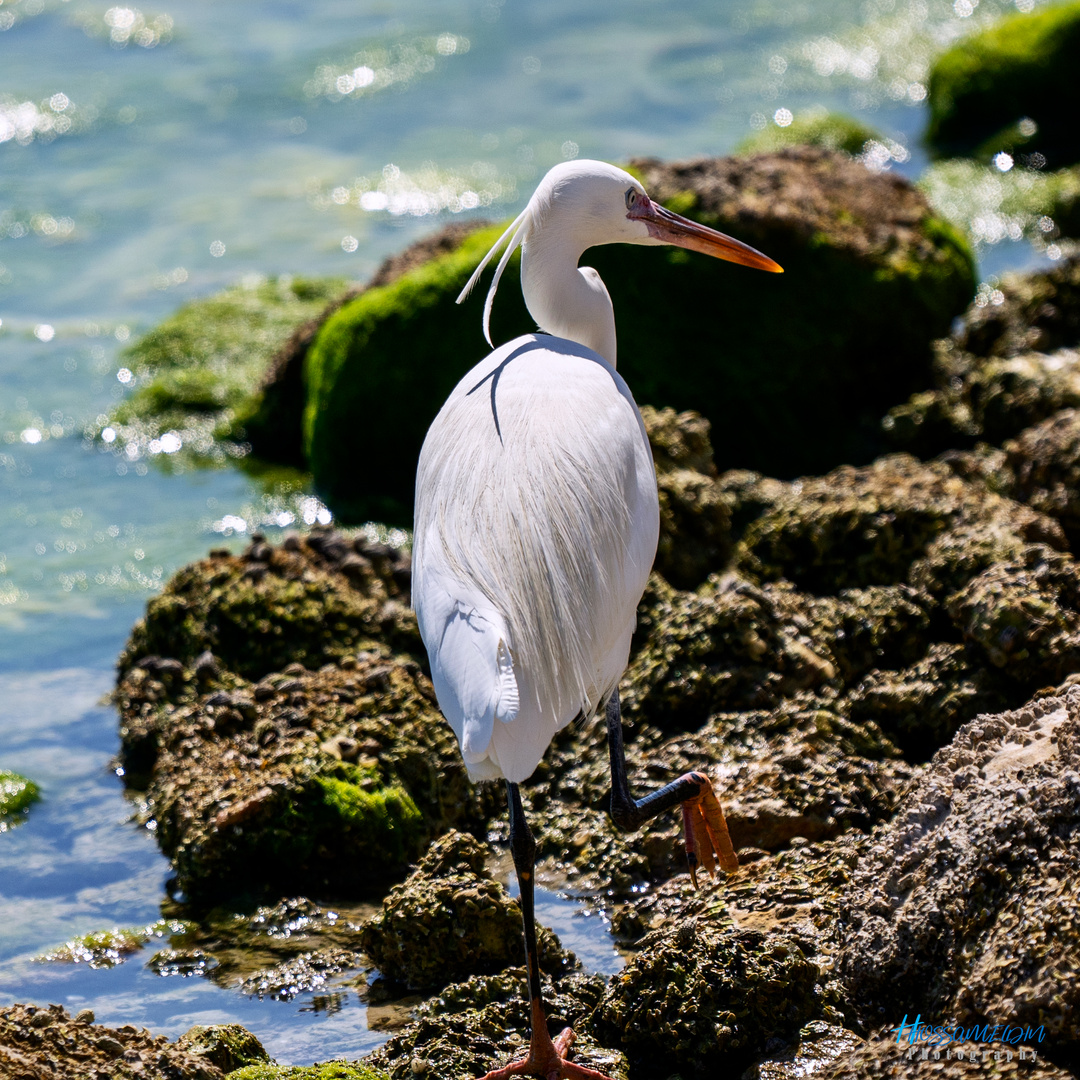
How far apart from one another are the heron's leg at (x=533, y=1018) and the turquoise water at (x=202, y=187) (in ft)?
2.04

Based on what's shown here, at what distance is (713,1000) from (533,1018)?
19.4 inches

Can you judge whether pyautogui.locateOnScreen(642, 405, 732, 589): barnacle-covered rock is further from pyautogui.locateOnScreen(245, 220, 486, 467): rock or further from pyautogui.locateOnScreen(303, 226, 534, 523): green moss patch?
pyautogui.locateOnScreen(245, 220, 486, 467): rock

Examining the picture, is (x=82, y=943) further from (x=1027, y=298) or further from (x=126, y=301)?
(x=126, y=301)

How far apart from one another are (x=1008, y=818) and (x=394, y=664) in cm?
282

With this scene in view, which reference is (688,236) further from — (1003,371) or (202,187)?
(202,187)

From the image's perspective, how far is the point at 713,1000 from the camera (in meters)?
3.60

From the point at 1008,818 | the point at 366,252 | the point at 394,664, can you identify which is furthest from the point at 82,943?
the point at 366,252

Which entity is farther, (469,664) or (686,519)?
(686,519)

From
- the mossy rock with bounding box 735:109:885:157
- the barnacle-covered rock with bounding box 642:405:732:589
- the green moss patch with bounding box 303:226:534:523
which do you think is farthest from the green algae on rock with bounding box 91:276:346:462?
the mossy rock with bounding box 735:109:885:157

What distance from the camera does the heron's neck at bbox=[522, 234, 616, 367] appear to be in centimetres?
474

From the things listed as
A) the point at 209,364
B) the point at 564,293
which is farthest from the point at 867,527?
the point at 209,364

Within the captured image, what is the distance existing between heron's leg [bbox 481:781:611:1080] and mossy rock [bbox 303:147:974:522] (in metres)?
4.37

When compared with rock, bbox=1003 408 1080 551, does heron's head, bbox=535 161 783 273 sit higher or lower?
higher

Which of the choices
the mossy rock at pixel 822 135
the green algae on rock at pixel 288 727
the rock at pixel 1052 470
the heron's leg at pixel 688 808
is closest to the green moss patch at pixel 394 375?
the green algae on rock at pixel 288 727
